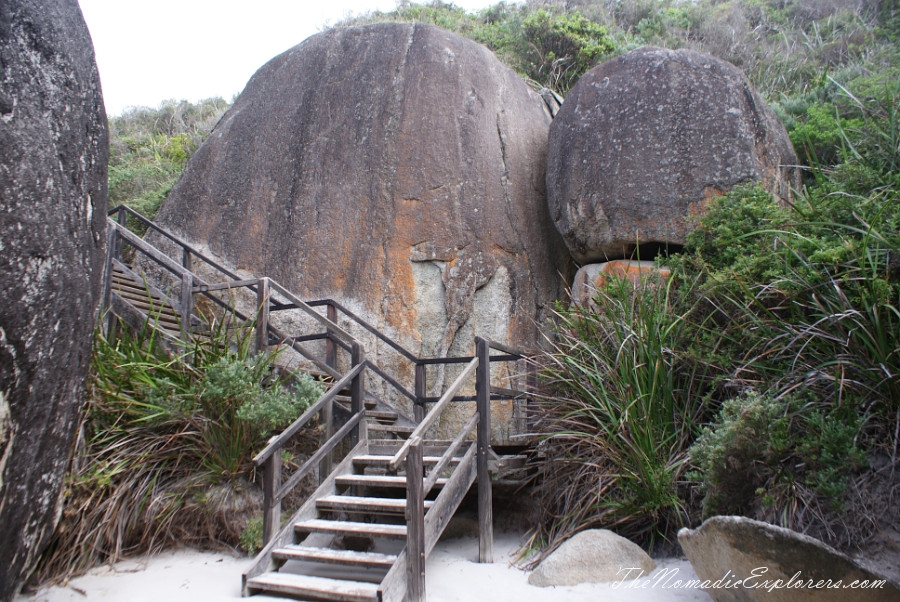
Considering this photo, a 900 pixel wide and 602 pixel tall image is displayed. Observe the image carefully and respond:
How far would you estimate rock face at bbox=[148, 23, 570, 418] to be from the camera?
759 cm

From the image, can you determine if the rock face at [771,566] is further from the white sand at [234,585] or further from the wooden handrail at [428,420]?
the wooden handrail at [428,420]

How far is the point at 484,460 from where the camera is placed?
528 cm

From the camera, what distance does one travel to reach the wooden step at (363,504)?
4707mm

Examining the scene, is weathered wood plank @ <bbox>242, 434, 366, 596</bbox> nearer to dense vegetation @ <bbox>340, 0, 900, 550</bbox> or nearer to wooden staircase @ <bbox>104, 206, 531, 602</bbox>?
wooden staircase @ <bbox>104, 206, 531, 602</bbox>

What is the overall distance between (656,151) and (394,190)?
2968mm

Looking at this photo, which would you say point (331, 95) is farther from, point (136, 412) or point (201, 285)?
point (136, 412)

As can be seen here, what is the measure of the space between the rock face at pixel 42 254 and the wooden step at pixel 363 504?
173 cm

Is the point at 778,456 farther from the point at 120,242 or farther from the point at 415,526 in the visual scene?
the point at 120,242

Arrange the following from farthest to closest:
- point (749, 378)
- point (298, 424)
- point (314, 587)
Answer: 1. point (298, 424)
2. point (749, 378)
3. point (314, 587)

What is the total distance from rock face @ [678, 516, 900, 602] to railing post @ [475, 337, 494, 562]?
75.0 inches

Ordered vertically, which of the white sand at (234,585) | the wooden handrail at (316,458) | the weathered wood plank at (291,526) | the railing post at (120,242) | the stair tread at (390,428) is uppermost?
the railing post at (120,242)

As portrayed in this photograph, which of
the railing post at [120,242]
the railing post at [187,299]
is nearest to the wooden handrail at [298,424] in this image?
the railing post at [187,299]

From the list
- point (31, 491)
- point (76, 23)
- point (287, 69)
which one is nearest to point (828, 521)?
point (31, 491)

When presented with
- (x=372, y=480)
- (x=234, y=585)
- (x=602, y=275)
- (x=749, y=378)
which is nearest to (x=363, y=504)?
(x=372, y=480)
